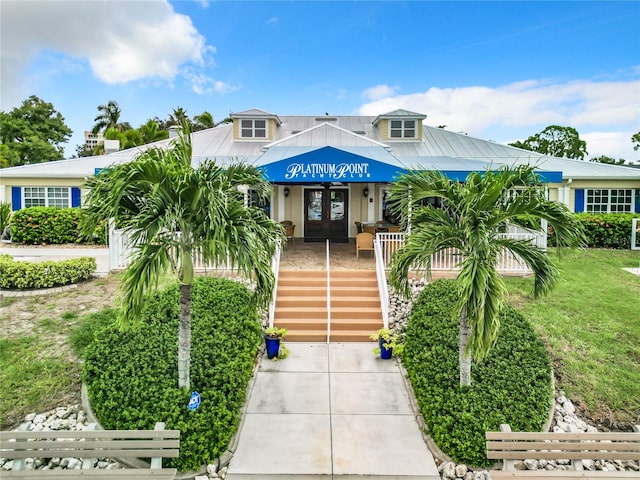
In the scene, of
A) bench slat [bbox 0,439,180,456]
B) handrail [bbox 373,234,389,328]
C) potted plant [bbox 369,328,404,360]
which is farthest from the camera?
handrail [bbox 373,234,389,328]

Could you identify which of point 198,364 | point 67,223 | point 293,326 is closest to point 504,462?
point 198,364

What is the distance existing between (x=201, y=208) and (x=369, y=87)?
74.2 ft

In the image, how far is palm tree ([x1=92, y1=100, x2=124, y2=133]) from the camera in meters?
39.0

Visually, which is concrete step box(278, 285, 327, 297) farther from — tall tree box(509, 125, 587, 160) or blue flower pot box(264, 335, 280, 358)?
tall tree box(509, 125, 587, 160)

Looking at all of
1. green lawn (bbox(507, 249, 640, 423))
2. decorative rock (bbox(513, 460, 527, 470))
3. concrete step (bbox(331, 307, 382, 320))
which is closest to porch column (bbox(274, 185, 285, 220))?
concrete step (bbox(331, 307, 382, 320))

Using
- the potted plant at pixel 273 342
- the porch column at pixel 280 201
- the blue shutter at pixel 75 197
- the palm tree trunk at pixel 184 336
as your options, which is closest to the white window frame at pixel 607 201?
the porch column at pixel 280 201

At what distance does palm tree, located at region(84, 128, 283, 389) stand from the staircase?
3389mm

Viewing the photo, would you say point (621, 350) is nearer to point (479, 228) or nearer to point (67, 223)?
point (479, 228)

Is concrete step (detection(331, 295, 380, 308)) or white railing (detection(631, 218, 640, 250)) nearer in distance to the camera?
concrete step (detection(331, 295, 380, 308))

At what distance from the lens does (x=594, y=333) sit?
769 cm

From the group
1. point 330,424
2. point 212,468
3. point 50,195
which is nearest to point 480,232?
point 330,424

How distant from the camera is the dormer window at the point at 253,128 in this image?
19.0 metres

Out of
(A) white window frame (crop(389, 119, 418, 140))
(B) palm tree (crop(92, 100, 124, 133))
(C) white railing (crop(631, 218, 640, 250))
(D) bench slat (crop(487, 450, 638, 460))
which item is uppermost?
(B) palm tree (crop(92, 100, 124, 133))

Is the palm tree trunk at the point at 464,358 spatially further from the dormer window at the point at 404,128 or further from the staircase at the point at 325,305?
the dormer window at the point at 404,128
